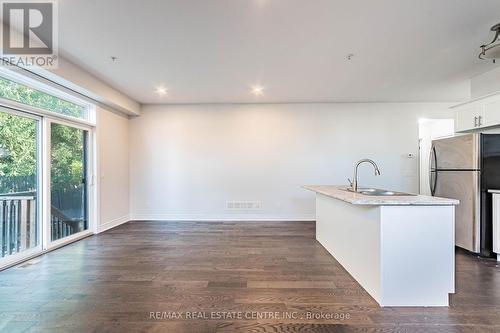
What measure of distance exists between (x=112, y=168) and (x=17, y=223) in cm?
201

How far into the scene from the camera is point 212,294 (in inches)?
91.2

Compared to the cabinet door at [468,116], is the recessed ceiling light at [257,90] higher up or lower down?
higher up

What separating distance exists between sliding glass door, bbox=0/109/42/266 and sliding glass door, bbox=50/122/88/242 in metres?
0.24

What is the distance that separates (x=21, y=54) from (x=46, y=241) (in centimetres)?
250

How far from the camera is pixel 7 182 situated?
2984 millimetres

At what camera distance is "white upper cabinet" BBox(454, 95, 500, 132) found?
3.39 metres

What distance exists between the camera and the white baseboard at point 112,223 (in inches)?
182

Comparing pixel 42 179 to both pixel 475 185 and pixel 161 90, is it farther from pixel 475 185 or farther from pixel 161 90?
pixel 475 185

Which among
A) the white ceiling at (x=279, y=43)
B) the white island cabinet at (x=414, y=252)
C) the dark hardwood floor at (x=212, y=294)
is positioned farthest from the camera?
the white ceiling at (x=279, y=43)

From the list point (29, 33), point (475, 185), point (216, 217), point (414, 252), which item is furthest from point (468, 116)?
point (29, 33)

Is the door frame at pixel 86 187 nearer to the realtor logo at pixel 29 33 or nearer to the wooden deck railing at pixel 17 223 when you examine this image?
the wooden deck railing at pixel 17 223

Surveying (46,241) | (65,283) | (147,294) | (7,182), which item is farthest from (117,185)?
(147,294)

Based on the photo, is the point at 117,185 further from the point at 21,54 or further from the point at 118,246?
the point at 21,54

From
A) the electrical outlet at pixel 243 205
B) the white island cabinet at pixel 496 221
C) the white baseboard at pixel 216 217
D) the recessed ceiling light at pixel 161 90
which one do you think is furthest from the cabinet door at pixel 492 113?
the recessed ceiling light at pixel 161 90
